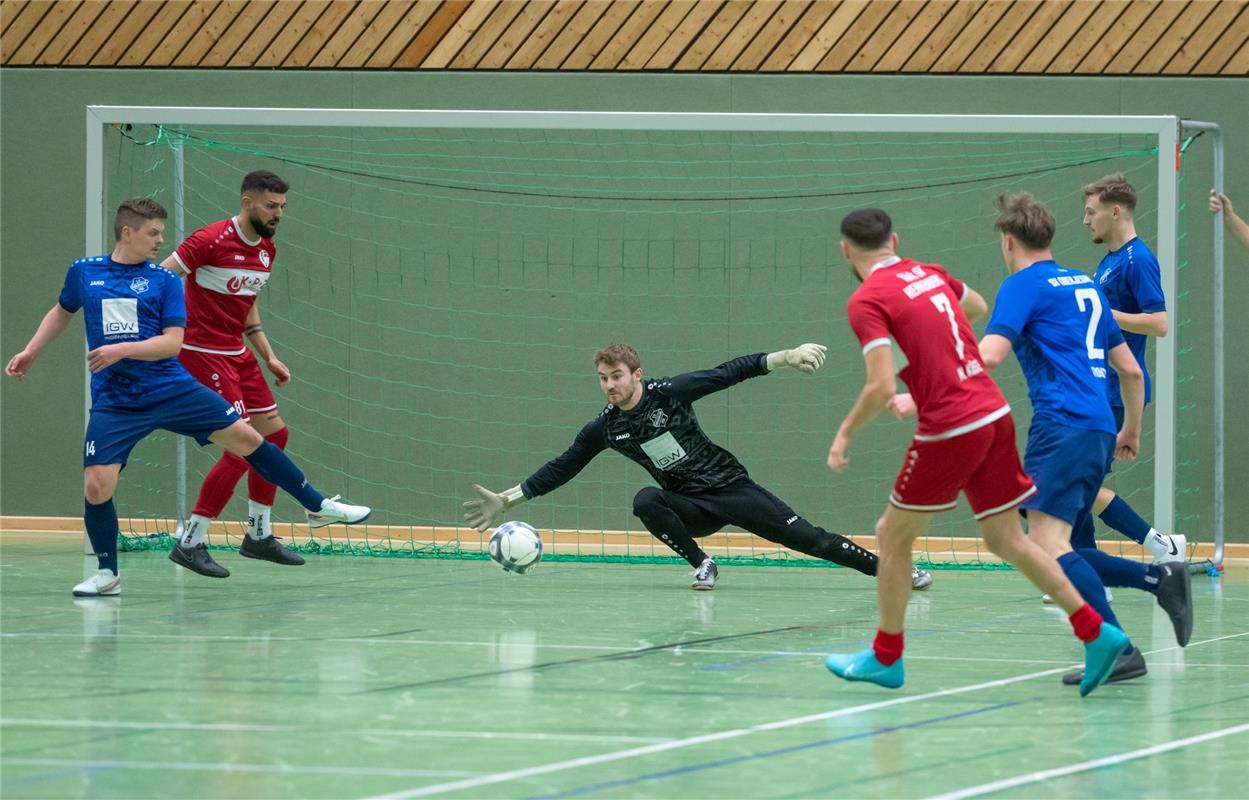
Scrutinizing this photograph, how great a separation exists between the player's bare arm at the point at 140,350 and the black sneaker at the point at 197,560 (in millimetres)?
1371

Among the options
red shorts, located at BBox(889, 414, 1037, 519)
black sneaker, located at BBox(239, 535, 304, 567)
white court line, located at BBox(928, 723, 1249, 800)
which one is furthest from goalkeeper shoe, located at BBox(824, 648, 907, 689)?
black sneaker, located at BBox(239, 535, 304, 567)

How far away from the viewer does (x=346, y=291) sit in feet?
40.6

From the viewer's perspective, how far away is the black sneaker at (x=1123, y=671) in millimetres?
5836

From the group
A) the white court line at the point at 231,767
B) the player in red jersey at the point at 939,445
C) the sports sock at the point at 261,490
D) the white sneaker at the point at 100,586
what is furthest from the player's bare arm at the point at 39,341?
the player in red jersey at the point at 939,445

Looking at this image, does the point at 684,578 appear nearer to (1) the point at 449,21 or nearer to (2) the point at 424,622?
(2) the point at 424,622

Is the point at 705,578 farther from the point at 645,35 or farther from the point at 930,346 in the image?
the point at 645,35

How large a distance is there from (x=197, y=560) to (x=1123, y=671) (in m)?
5.28

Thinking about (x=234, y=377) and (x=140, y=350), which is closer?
(x=140, y=350)

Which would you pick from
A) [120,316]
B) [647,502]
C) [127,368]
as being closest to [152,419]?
[127,368]

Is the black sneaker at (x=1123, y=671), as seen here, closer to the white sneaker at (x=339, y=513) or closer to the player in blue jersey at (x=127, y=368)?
the white sneaker at (x=339, y=513)

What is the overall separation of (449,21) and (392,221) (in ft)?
5.14

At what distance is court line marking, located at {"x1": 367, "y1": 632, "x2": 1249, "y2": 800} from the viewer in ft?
13.4

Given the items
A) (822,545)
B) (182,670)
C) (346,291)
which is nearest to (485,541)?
(346,291)

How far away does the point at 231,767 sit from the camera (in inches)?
170
